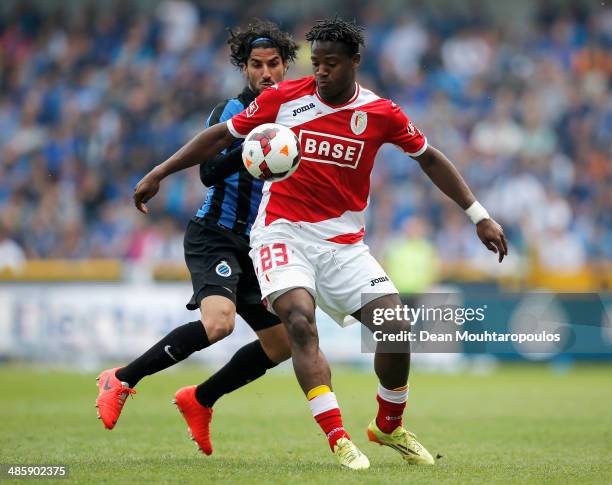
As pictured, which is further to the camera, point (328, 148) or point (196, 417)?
point (196, 417)

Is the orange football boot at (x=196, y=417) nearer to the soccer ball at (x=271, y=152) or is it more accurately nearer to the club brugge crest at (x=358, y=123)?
the soccer ball at (x=271, y=152)

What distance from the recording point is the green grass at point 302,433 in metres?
5.89

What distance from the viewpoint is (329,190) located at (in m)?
6.30

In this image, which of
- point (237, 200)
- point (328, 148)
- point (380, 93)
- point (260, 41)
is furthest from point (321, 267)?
point (380, 93)

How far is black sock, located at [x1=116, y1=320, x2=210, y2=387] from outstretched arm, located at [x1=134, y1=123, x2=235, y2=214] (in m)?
0.88

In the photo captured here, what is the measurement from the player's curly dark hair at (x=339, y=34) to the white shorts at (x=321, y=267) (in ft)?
3.51

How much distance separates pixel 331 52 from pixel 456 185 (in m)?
1.10

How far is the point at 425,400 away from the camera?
1150 cm

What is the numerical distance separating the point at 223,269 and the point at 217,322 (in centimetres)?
43

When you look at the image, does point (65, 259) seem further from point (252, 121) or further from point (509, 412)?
point (252, 121)

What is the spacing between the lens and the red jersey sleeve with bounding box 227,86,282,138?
625 centimetres

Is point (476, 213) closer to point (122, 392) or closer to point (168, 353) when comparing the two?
point (168, 353)

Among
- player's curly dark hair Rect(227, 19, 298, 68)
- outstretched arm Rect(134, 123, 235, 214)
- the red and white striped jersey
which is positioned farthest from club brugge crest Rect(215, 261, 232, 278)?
player's curly dark hair Rect(227, 19, 298, 68)

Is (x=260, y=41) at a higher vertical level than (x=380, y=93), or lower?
higher
